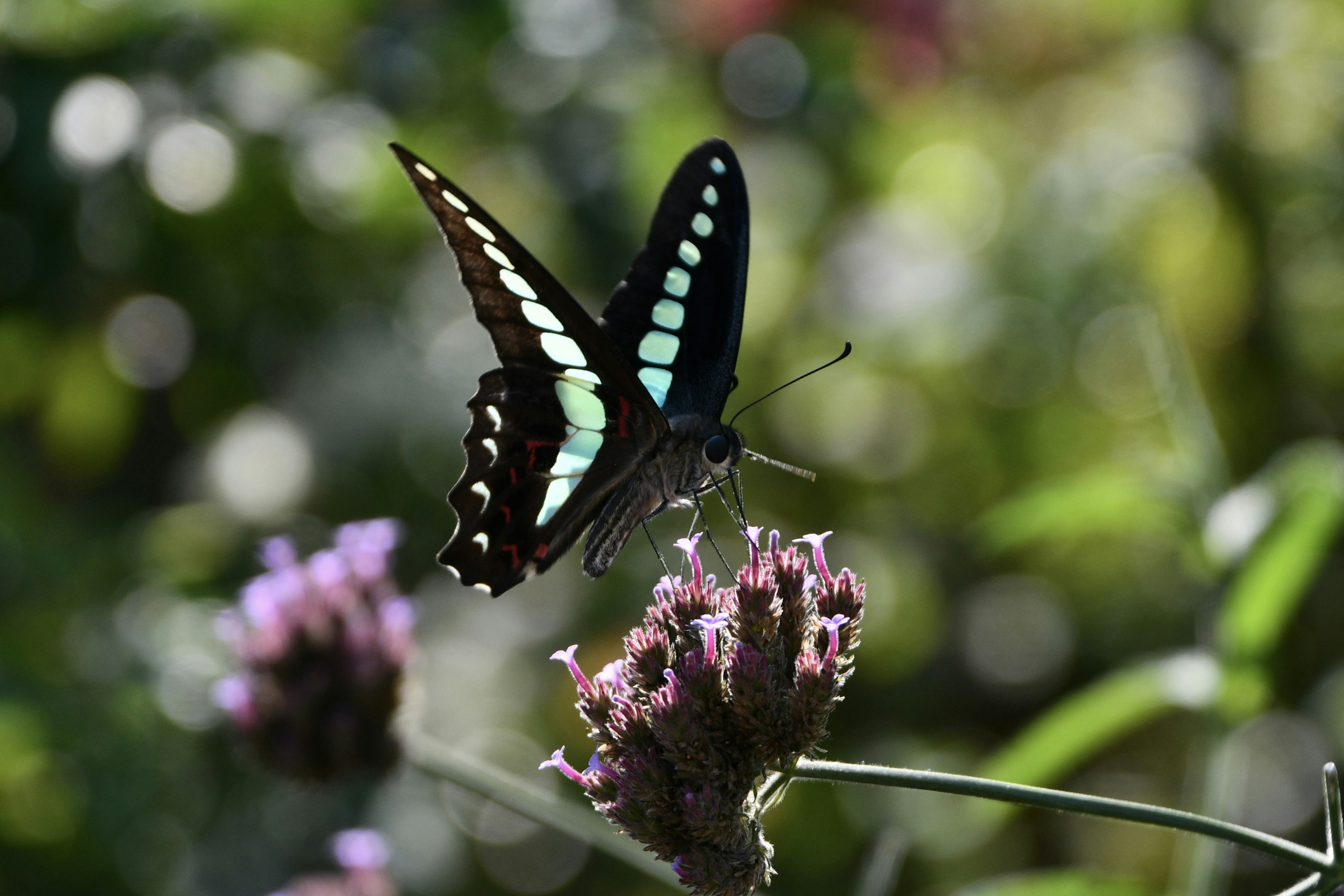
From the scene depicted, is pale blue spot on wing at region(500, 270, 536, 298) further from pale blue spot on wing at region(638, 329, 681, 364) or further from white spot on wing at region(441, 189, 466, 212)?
pale blue spot on wing at region(638, 329, 681, 364)

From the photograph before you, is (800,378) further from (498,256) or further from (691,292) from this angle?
(498,256)

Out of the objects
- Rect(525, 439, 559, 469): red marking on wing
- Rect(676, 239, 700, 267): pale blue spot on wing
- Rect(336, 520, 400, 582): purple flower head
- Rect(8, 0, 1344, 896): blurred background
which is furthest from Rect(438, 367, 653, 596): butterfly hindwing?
Rect(8, 0, 1344, 896): blurred background

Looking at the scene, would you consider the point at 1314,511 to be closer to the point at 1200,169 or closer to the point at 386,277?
the point at 1200,169

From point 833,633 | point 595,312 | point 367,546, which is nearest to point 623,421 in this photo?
point 833,633

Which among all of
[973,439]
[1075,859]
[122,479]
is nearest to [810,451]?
[973,439]

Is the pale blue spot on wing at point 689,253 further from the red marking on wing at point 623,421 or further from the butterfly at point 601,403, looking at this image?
the red marking on wing at point 623,421
